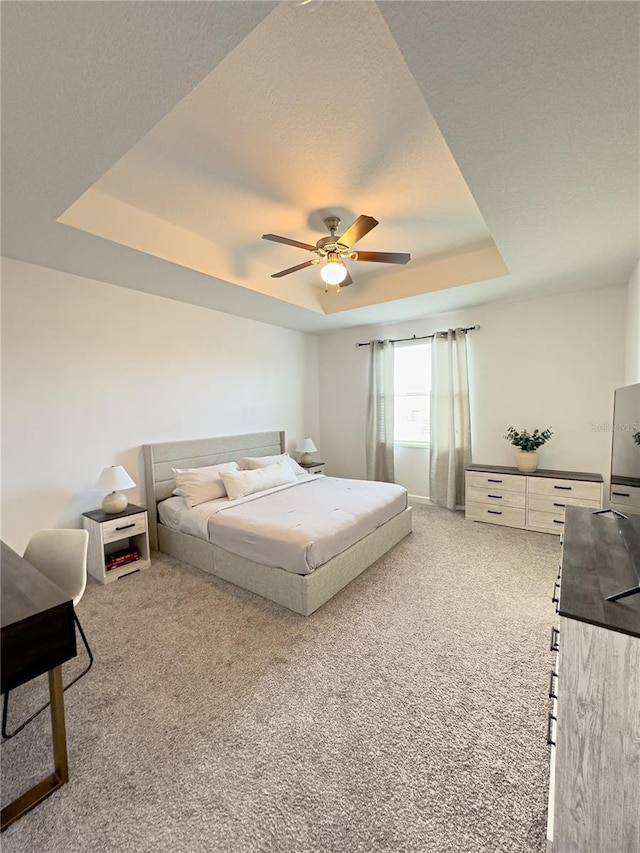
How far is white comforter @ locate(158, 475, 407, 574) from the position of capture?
97.9 inches

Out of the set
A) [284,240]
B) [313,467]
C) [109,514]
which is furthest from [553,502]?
[109,514]

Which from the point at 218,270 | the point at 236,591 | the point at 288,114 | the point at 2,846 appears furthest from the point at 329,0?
the point at 236,591

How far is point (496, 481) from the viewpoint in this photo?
4023 mm

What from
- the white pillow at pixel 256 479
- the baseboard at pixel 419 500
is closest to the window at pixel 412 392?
the baseboard at pixel 419 500

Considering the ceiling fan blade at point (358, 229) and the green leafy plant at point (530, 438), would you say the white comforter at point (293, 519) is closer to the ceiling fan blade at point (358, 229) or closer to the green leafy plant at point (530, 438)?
the green leafy plant at point (530, 438)

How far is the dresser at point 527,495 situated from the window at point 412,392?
1.01 meters

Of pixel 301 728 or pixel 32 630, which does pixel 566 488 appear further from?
pixel 32 630

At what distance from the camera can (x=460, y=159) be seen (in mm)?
1705

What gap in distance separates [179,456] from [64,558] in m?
1.93

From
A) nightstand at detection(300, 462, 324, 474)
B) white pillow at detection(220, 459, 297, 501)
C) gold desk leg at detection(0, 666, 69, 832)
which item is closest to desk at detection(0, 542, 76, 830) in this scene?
gold desk leg at detection(0, 666, 69, 832)

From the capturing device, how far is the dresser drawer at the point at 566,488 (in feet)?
11.6

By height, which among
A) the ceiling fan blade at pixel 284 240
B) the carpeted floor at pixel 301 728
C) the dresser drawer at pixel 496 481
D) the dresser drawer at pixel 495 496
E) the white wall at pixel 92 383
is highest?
the ceiling fan blade at pixel 284 240

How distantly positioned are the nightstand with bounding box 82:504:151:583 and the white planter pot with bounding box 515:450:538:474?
4.00 meters

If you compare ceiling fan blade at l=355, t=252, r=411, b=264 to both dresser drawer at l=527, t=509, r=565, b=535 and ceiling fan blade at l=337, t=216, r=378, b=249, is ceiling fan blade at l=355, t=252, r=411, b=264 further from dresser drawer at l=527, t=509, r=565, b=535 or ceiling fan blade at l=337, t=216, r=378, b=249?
dresser drawer at l=527, t=509, r=565, b=535
